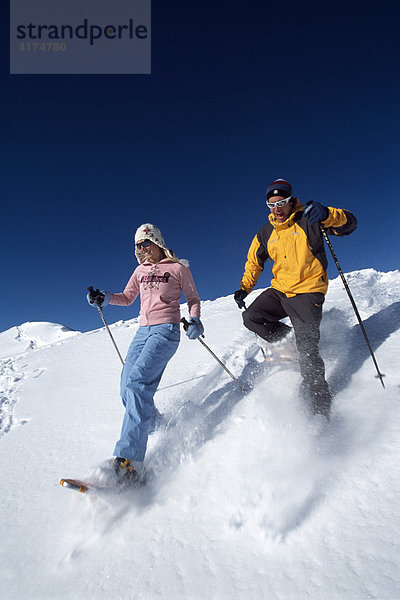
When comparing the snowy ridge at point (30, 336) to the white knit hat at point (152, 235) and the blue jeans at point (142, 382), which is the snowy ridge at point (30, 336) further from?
the blue jeans at point (142, 382)

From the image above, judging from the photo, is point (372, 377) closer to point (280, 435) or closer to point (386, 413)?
point (386, 413)

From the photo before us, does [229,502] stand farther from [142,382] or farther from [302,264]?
[302,264]

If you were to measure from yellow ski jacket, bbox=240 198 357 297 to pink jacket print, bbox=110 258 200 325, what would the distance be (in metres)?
1.13

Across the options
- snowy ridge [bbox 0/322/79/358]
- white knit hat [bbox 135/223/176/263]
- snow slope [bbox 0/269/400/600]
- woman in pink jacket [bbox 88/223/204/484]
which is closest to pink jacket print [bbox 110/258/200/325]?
woman in pink jacket [bbox 88/223/204/484]

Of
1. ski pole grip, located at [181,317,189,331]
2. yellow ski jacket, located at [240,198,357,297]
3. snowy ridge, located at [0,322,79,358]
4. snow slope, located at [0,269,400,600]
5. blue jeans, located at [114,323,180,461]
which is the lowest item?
snowy ridge, located at [0,322,79,358]

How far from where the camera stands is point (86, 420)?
4.16 metres

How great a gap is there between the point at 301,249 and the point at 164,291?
1.69m

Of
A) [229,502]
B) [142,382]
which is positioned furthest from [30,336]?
[229,502]

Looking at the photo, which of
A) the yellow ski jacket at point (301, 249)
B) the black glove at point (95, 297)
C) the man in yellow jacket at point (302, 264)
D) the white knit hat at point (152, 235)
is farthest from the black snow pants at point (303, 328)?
the black glove at point (95, 297)

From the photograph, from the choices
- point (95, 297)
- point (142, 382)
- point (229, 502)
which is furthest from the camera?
point (95, 297)

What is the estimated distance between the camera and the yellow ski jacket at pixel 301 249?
11.0 ft

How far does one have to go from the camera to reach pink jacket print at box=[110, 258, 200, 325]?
3354 mm

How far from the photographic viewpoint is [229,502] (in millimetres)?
2164

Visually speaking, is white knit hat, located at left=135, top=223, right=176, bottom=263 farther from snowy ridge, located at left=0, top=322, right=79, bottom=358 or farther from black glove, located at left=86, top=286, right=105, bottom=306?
snowy ridge, located at left=0, top=322, right=79, bottom=358
